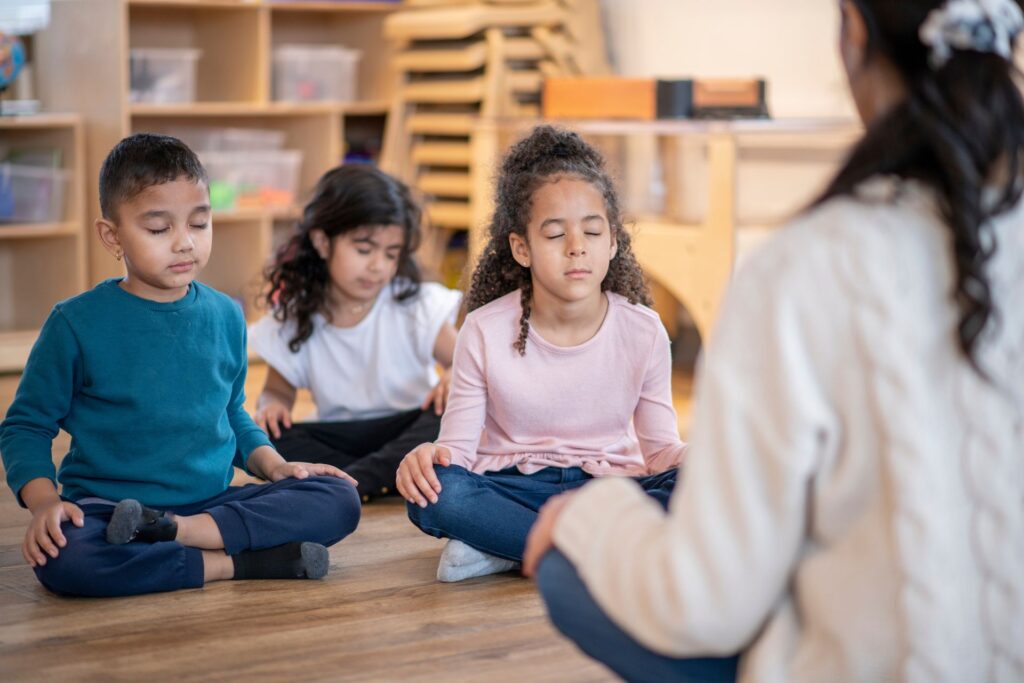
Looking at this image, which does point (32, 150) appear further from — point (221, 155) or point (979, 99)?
point (979, 99)

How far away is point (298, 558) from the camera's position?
179 cm

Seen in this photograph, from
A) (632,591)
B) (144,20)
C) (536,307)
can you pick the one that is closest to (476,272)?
(536,307)

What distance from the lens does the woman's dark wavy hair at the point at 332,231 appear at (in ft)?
7.77

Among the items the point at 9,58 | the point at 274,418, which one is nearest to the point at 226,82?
the point at 9,58

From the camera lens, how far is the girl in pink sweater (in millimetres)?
1811

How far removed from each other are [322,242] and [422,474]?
2.45ft

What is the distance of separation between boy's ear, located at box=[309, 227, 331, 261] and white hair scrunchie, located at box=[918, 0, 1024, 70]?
162 cm

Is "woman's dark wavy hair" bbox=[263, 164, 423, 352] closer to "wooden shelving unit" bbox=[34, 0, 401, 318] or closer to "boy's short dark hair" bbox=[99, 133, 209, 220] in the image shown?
"boy's short dark hair" bbox=[99, 133, 209, 220]

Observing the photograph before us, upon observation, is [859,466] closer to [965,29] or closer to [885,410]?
[885,410]

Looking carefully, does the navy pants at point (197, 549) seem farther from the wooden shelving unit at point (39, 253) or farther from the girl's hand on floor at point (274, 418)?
the wooden shelving unit at point (39, 253)

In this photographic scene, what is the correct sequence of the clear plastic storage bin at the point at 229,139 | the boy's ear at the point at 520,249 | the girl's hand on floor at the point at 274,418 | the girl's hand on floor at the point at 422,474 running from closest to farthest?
1. the girl's hand on floor at the point at 422,474
2. the boy's ear at the point at 520,249
3. the girl's hand on floor at the point at 274,418
4. the clear plastic storage bin at the point at 229,139

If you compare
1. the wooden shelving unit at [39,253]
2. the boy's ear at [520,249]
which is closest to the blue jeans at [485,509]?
the boy's ear at [520,249]

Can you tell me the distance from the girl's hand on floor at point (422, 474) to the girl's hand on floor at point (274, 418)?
0.61 m

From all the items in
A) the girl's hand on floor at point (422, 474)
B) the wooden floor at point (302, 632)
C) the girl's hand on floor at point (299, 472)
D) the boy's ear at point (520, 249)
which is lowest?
the wooden floor at point (302, 632)
